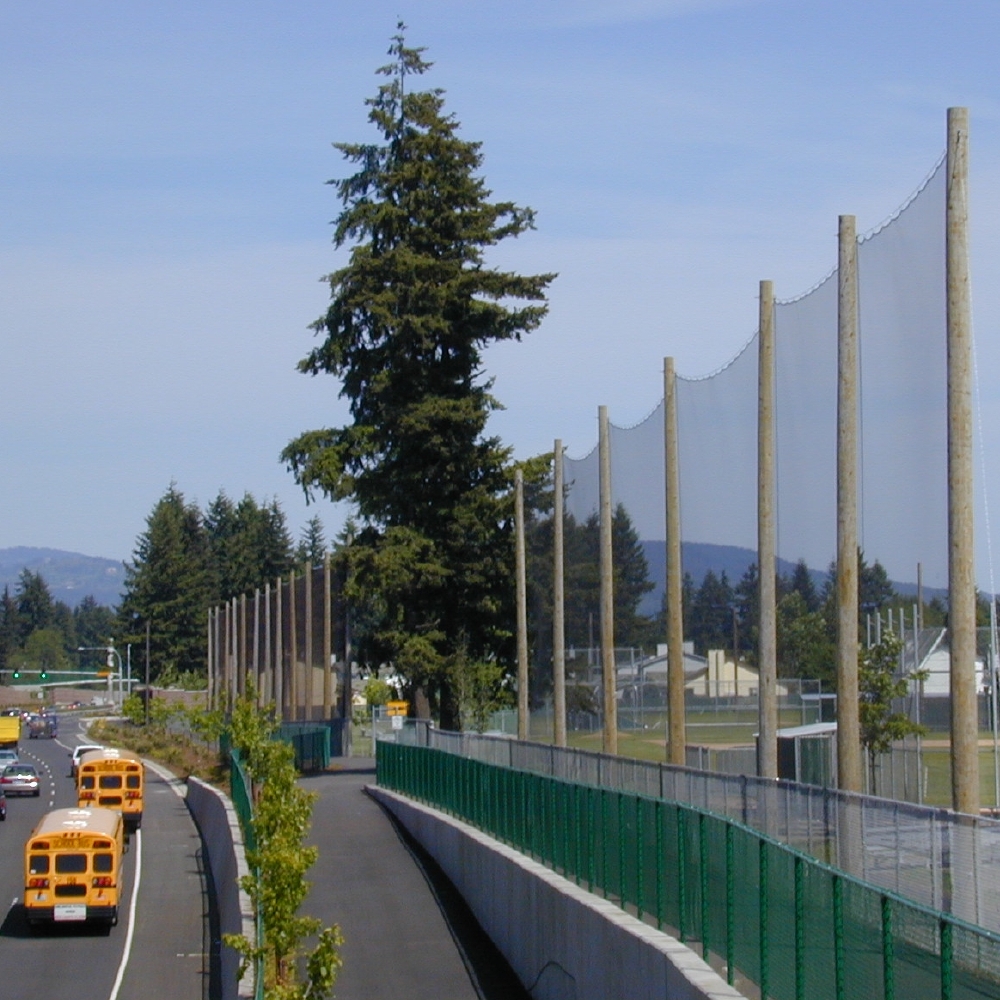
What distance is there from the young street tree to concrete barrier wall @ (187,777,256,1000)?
31.2 feet

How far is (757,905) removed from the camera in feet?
36.9

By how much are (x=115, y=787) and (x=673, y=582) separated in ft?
116

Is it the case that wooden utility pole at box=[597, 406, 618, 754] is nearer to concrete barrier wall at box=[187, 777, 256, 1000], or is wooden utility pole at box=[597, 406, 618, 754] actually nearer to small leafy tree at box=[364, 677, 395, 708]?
concrete barrier wall at box=[187, 777, 256, 1000]

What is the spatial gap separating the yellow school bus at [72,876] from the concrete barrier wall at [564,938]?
10.7 m

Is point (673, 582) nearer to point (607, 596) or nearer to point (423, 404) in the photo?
point (607, 596)

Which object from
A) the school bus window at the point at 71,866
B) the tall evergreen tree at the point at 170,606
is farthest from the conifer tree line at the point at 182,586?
the school bus window at the point at 71,866

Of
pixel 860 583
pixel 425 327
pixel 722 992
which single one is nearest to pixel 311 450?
pixel 425 327

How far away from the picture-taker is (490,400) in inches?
2534

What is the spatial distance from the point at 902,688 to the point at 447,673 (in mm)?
24276

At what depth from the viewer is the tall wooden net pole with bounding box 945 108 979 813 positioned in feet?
58.3

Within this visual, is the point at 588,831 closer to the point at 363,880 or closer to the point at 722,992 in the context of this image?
the point at 722,992

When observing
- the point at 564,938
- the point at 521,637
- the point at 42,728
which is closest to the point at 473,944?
the point at 564,938

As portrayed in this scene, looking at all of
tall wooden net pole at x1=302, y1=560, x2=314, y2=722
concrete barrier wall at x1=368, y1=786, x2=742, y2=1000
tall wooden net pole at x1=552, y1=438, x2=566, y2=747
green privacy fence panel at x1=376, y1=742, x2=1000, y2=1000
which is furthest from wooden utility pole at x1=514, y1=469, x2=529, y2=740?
tall wooden net pole at x1=302, y1=560, x2=314, y2=722

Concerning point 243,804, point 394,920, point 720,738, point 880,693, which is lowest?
point 394,920
